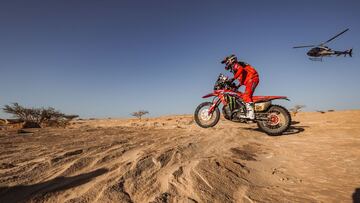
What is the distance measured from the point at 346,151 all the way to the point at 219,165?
2700 mm

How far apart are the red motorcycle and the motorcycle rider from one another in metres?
0.14

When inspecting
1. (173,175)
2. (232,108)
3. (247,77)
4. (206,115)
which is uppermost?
(247,77)

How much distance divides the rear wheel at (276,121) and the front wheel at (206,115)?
1372 mm

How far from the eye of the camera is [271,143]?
16.3ft

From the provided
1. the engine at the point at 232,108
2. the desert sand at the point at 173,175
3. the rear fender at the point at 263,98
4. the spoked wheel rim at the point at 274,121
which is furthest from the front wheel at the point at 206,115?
the desert sand at the point at 173,175

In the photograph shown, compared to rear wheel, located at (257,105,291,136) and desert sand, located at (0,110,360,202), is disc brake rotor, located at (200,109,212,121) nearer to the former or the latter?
rear wheel, located at (257,105,291,136)

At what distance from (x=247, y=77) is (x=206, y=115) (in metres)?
1.74

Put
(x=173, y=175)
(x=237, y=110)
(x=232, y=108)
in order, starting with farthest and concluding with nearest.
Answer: (x=232, y=108) → (x=237, y=110) → (x=173, y=175)

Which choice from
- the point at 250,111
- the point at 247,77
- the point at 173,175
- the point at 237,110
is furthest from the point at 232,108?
the point at 173,175

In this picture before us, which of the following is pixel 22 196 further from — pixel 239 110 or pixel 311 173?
pixel 239 110

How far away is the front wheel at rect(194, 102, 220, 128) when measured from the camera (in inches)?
282

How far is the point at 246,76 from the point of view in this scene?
21.9ft

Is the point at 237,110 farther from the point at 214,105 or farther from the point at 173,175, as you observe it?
the point at 173,175

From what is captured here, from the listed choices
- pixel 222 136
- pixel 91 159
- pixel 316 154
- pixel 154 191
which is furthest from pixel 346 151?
pixel 91 159
